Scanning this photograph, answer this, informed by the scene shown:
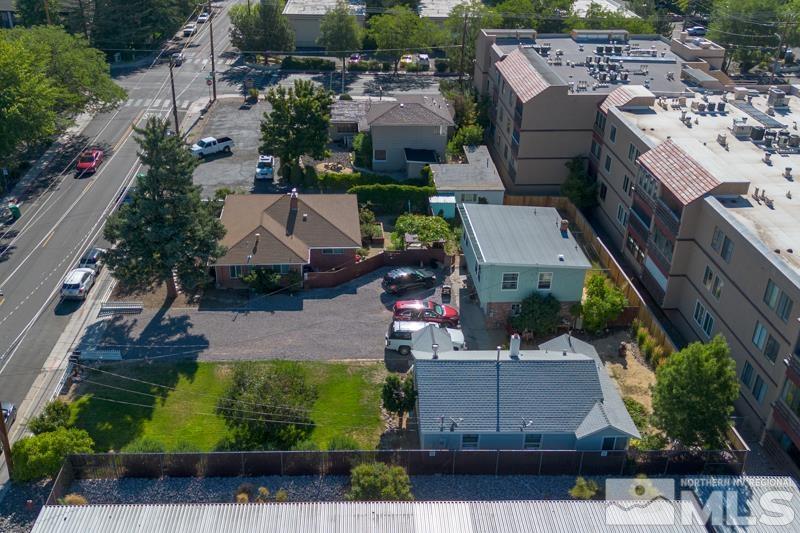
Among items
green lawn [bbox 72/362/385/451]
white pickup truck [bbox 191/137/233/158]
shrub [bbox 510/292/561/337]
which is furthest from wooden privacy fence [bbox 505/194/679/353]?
white pickup truck [bbox 191/137/233/158]

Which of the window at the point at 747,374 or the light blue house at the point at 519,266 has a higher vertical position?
the light blue house at the point at 519,266

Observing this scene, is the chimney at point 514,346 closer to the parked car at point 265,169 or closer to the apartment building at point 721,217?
the apartment building at point 721,217

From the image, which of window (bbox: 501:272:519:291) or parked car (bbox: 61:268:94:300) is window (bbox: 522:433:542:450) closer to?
window (bbox: 501:272:519:291)

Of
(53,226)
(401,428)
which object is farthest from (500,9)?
(401,428)

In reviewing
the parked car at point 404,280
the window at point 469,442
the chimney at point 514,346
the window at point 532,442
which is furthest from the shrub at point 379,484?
the parked car at point 404,280

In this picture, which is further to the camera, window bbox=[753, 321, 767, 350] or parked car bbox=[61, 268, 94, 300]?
parked car bbox=[61, 268, 94, 300]

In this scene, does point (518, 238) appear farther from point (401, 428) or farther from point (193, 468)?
point (193, 468)
